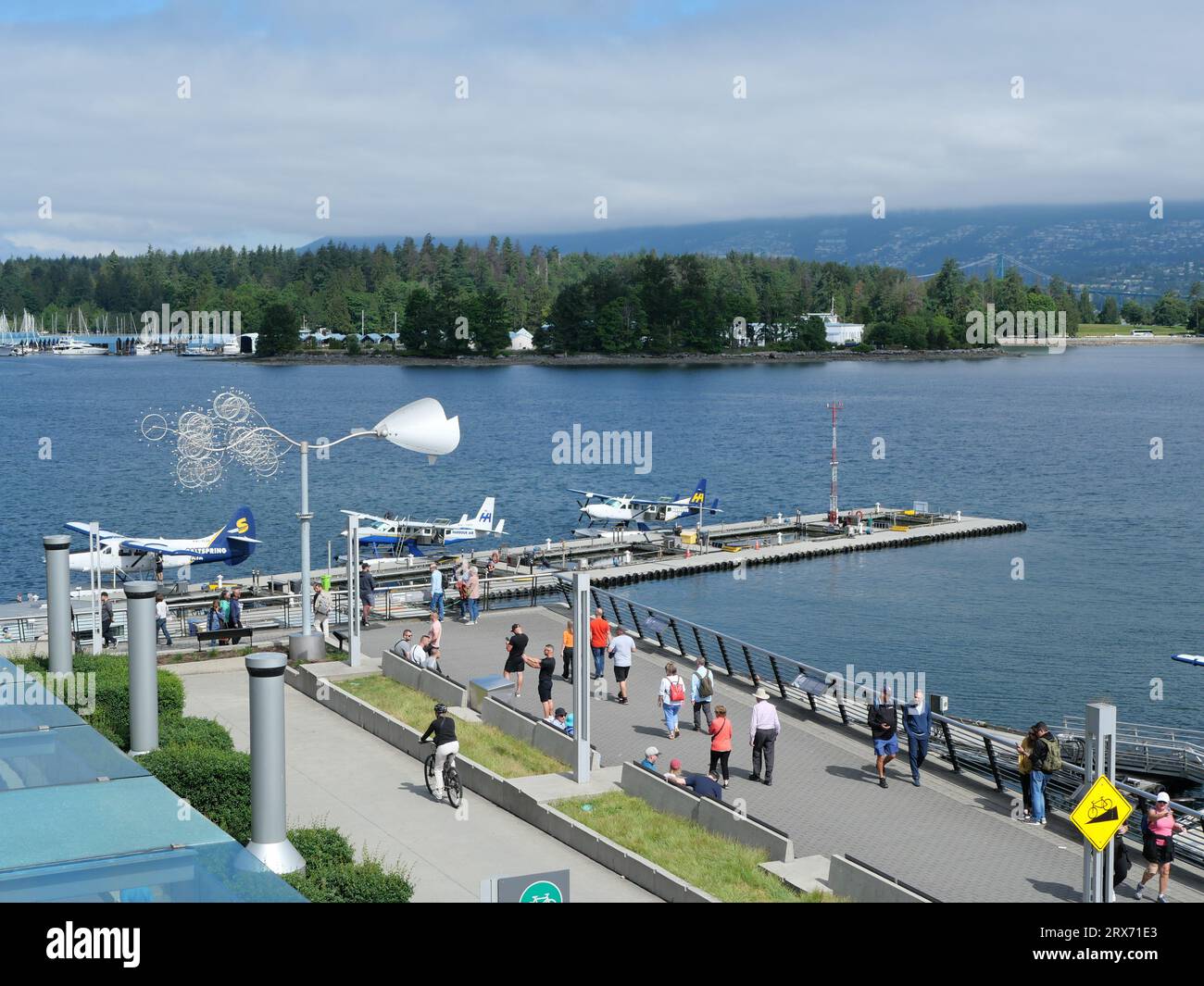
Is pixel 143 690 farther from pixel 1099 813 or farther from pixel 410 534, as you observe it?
pixel 410 534

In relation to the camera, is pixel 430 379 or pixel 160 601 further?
pixel 430 379

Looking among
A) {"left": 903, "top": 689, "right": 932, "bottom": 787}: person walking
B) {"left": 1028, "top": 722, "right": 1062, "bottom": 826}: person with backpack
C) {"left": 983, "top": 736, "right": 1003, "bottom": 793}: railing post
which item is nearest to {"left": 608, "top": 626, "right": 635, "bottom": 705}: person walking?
{"left": 903, "top": 689, "right": 932, "bottom": 787}: person walking

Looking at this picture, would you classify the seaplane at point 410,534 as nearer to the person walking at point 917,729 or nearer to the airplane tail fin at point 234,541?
the airplane tail fin at point 234,541

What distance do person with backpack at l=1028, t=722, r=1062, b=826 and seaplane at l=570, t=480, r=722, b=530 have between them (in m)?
42.4

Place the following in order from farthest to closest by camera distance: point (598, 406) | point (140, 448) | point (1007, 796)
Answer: point (598, 406)
point (140, 448)
point (1007, 796)

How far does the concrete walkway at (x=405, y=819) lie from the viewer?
16.2m

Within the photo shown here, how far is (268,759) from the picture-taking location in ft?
41.6

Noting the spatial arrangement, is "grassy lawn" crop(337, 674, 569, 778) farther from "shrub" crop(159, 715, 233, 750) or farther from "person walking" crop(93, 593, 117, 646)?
"person walking" crop(93, 593, 117, 646)

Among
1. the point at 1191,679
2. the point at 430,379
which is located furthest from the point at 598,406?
the point at 1191,679

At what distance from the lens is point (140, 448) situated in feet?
364
